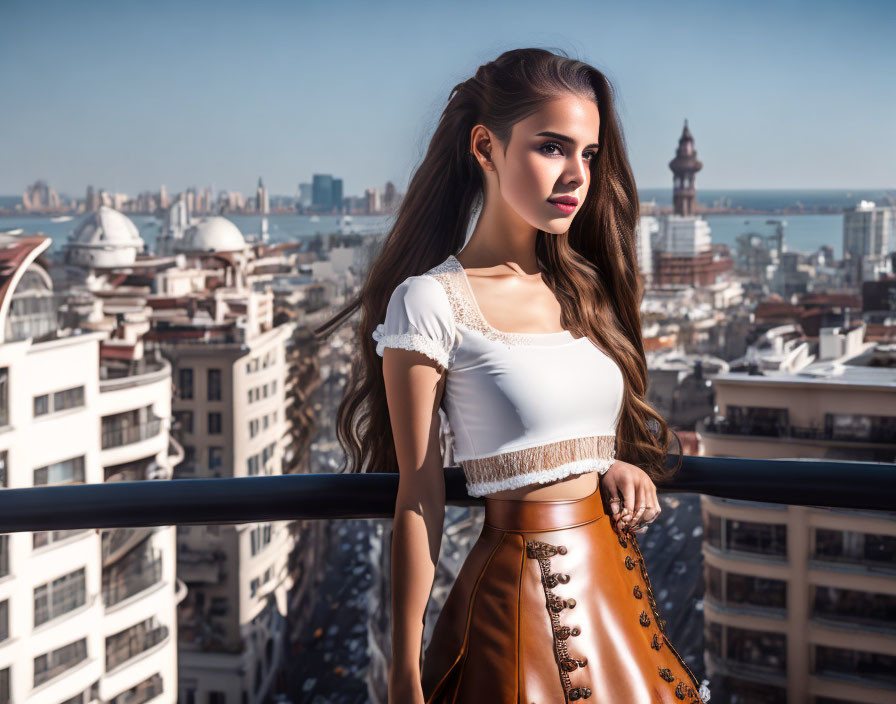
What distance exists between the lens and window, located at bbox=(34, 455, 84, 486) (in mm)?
15539

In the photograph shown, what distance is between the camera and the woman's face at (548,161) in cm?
74

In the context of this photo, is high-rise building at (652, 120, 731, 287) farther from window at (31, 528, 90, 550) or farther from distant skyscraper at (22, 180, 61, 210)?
window at (31, 528, 90, 550)

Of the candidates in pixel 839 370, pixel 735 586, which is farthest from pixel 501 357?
pixel 839 370

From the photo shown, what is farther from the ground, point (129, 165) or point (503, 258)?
point (129, 165)

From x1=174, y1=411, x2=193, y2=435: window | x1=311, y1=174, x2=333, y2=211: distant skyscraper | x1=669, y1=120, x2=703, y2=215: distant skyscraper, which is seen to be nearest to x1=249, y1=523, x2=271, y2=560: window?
x1=174, y1=411, x2=193, y2=435: window

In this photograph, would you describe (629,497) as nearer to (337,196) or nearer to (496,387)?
(496,387)

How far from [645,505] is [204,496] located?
356 mm

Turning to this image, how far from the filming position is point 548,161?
74 cm

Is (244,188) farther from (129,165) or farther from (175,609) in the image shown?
(175,609)

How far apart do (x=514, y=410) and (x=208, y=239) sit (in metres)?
25.1

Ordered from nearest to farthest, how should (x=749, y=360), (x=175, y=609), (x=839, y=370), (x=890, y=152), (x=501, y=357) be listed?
1. (x=501, y=357)
2. (x=175, y=609)
3. (x=839, y=370)
4. (x=749, y=360)
5. (x=890, y=152)

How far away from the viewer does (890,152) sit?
26750 millimetres

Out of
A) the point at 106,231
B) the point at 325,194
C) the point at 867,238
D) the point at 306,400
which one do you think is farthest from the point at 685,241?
the point at 106,231

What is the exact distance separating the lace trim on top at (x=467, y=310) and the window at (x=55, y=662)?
0.37m
